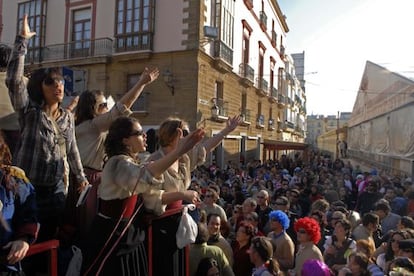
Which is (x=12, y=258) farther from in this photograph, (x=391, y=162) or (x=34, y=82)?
(x=391, y=162)

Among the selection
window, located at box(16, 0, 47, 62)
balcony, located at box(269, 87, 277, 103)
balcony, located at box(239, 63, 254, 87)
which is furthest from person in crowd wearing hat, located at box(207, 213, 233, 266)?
balcony, located at box(269, 87, 277, 103)

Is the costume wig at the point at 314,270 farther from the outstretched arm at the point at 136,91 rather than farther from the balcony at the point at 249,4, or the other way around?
the balcony at the point at 249,4

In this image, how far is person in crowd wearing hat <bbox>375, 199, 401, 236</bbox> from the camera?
5.81m

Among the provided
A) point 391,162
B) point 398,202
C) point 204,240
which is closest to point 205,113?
point 391,162

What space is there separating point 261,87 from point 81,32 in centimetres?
A: 1300

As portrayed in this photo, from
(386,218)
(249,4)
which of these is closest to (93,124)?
(386,218)

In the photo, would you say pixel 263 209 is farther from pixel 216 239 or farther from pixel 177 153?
pixel 177 153

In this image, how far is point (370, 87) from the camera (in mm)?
21500

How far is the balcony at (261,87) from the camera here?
26.2 meters

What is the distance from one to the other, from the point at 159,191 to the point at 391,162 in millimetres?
15019

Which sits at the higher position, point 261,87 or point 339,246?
point 261,87

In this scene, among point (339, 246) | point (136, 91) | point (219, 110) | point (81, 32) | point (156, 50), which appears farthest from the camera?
point (81, 32)

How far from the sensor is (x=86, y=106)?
3205 mm

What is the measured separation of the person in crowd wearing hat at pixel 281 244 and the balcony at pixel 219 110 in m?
12.4
